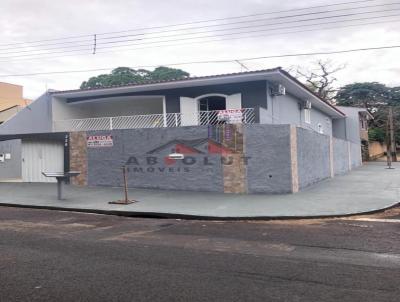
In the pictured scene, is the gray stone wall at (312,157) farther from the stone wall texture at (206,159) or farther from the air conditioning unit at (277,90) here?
the air conditioning unit at (277,90)

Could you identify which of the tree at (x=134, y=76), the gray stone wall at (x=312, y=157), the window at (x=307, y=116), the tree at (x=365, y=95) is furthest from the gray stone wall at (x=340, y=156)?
the tree at (x=365, y=95)

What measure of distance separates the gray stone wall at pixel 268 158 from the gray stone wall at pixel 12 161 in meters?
12.9

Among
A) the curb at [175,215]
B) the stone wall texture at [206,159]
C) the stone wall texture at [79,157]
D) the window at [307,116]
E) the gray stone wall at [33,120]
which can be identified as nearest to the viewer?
the curb at [175,215]

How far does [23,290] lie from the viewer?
197 inches

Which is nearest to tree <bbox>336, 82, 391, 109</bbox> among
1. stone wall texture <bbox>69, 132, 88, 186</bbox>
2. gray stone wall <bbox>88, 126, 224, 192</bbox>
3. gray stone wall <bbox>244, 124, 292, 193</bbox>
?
gray stone wall <bbox>244, 124, 292, 193</bbox>

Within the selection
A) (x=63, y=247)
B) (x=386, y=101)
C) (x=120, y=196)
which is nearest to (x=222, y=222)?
(x=63, y=247)

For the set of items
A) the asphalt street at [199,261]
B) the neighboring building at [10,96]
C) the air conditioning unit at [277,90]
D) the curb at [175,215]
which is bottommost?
the asphalt street at [199,261]

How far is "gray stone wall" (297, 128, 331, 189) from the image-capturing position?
16422 mm

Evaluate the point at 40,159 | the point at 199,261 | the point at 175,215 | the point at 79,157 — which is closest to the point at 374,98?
the point at 79,157

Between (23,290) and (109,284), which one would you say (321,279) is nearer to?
(109,284)

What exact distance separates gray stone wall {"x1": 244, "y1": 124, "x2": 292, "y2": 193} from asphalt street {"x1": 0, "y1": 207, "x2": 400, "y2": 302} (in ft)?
15.6

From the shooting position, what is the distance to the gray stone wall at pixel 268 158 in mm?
15039

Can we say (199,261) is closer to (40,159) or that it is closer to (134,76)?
(40,159)

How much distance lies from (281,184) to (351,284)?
987cm
